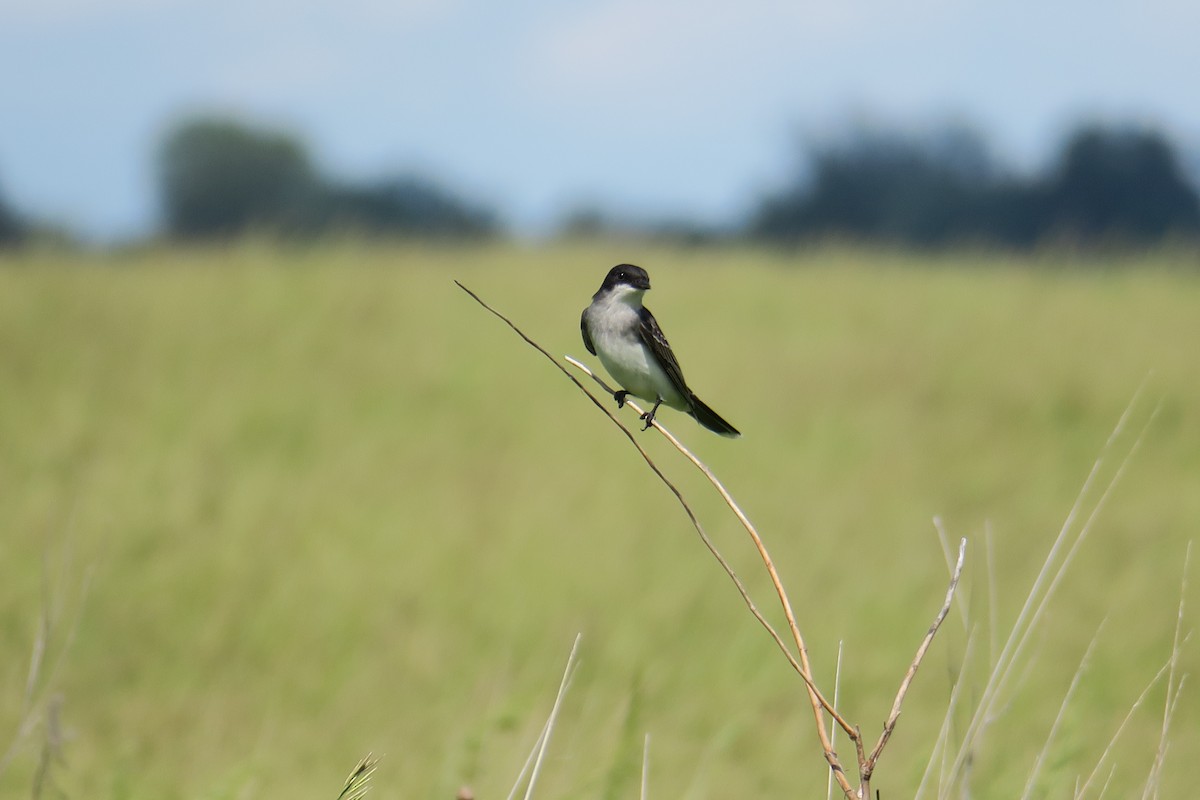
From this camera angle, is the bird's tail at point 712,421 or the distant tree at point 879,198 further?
the distant tree at point 879,198

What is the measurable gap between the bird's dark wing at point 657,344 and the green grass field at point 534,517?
0.97m

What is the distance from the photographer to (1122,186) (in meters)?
59.3

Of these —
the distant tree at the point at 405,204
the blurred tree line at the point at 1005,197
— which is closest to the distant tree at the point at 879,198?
the blurred tree line at the point at 1005,197

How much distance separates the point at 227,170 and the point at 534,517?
87.4m

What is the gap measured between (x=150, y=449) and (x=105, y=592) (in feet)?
12.6

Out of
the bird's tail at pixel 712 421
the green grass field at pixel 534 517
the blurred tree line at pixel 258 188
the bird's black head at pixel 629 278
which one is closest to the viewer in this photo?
the bird's tail at pixel 712 421

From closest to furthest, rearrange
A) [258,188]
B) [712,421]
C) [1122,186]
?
[712,421], [1122,186], [258,188]

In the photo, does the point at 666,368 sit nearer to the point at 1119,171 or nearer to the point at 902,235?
the point at 902,235

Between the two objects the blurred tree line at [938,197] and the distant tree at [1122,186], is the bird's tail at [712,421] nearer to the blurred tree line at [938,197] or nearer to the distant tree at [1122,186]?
the blurred tree line at [938,197]

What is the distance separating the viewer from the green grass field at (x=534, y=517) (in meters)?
8.52

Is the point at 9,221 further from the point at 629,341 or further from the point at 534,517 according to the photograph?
the point at 629,341

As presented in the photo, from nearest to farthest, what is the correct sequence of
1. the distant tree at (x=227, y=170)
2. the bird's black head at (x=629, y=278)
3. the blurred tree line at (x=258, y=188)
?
the bird's black head at (x=629, y=278) → the blurred tree line at (x=258, y=188) → the distant tree at (x=227, y=170)

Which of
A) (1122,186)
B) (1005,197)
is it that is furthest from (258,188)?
(1122,186)

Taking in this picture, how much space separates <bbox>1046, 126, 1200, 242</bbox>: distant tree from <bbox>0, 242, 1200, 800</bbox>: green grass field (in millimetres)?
33247
